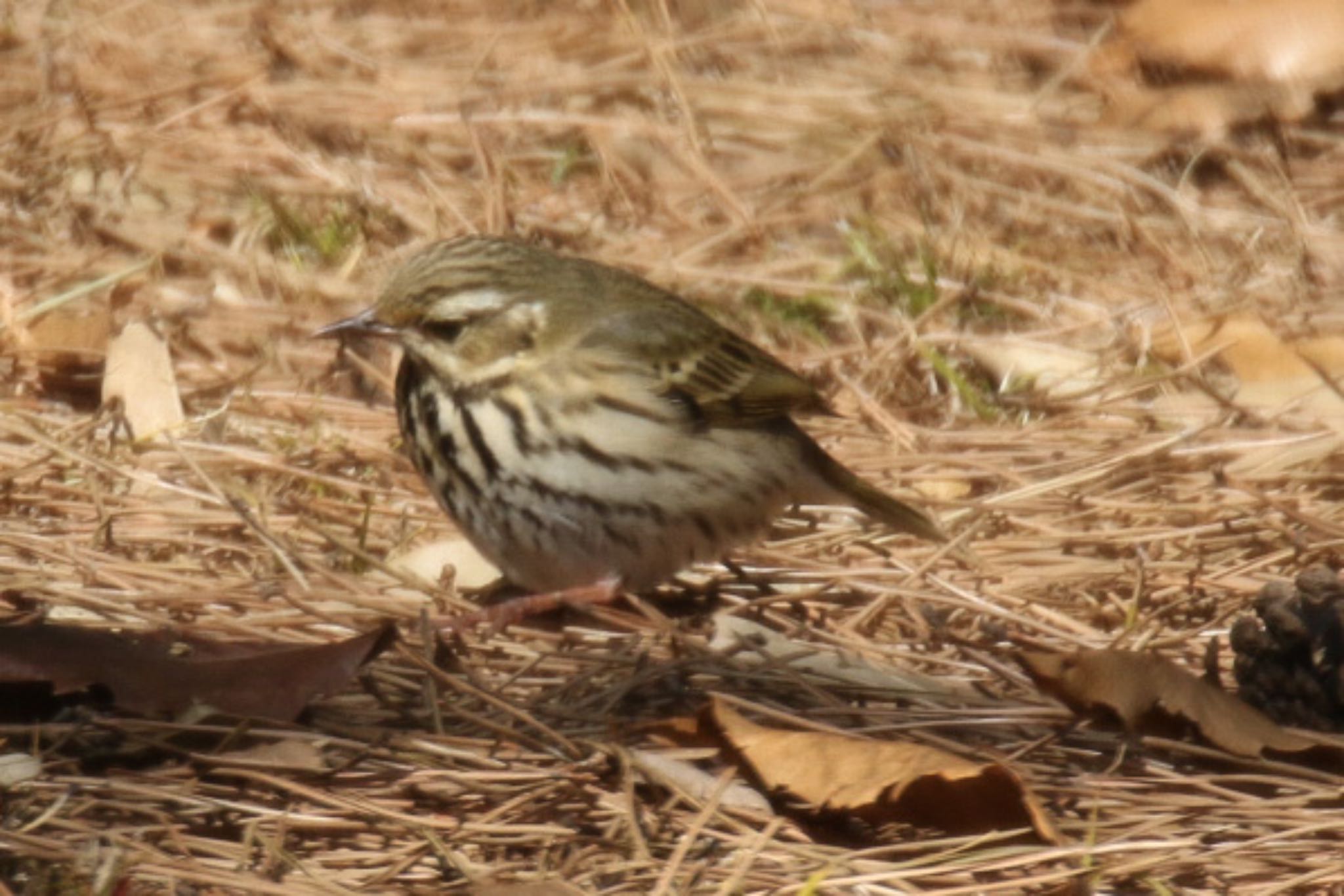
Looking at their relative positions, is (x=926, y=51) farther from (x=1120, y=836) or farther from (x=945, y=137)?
(x=1120, y=836)

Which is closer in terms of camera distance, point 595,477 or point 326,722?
point 326,722

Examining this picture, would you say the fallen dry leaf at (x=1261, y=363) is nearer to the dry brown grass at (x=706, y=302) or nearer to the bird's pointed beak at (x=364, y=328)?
the dry brown grass at (x=706, y=302)

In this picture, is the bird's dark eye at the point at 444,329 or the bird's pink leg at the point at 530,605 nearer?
the bird's pink leg at the point at 530,605

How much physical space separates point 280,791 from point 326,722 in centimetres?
29

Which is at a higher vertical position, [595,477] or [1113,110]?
[1113,110]

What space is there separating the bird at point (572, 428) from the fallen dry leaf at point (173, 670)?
2.45 ft

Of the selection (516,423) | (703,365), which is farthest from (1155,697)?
(703,365)

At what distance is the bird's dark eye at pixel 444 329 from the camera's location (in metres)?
4.62

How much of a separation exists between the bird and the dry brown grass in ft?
0.53

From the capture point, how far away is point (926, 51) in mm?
8367

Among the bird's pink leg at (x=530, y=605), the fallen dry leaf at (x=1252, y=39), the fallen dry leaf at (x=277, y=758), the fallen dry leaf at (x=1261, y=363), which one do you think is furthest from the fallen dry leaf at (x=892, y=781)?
the fallen dry leaf at (x=1252, y=39)

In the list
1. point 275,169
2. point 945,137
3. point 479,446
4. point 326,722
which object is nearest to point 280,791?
point 326,722

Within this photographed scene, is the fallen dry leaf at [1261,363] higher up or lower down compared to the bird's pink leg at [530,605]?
higher up

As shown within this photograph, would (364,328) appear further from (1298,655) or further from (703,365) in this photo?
(1298,655)
